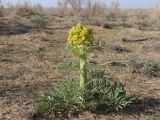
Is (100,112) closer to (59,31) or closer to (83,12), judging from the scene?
(59,31)

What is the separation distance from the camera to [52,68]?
9.06 metres

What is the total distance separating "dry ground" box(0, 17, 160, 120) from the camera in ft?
21.3

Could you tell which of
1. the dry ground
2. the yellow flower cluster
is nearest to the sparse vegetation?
the dry ground

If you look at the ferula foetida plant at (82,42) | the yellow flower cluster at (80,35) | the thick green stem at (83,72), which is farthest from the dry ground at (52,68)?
the yellow flower cluster at (80,35)

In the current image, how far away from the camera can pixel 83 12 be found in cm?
2027

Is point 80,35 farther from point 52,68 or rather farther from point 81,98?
point 52,68

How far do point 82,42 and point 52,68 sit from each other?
10.1 feet

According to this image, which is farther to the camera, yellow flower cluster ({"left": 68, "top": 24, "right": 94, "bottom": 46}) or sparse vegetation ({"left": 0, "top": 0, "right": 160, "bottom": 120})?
sparse vegetation ({"left": 0, "top": 0, "right": 160, "bottom": 120})

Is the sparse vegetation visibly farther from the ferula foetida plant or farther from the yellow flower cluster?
the yellow flower cluster

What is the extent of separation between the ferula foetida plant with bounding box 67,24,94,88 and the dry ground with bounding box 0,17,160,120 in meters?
0.62

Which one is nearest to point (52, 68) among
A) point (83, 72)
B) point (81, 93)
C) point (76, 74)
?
point (76, 74)

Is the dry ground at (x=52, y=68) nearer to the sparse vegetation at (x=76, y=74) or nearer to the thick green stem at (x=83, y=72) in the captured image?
the sparse vegetation at (x=76, y=74)

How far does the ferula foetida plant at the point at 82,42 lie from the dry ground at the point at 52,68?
620 millimetres

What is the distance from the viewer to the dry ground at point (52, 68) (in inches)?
256
